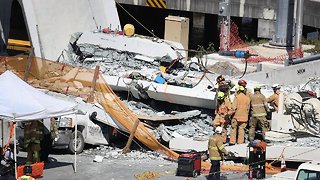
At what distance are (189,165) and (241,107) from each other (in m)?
1.92

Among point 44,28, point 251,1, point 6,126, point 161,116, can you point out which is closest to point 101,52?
point 44,28

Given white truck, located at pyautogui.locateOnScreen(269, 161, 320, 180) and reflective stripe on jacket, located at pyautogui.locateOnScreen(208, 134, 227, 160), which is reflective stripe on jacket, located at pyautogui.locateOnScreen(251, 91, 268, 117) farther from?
white truck, located at pyautogui.locateOnScreen(269, 161, 320, 180)

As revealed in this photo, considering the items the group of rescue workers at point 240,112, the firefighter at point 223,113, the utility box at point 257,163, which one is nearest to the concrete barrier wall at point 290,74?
the group of rescue workers at point 240,112

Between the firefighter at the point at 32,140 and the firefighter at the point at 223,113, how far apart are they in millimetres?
3531

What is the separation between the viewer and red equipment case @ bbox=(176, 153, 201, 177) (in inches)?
637

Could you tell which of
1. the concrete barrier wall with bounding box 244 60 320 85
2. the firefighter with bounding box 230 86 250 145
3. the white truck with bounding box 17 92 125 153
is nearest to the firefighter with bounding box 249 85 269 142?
the firefighter with bounding box 230 86 250 145

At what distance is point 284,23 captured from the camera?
85.3 ft

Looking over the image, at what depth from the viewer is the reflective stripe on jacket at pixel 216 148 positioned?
15570mm

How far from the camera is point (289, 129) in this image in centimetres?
1766

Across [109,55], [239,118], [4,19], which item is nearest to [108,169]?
[239,118]

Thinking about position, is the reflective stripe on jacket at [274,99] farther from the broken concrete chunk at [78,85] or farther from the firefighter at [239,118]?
the broken concrete chunk at [78,85]

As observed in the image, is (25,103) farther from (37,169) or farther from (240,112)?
(240,112)

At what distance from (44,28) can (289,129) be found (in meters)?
7.66

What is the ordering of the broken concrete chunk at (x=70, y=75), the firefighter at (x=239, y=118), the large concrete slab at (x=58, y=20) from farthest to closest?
the large concrete slab at (x=58, y=20)
the broken concrete chunk at (x=70, y=75)
the firefighter at (x=239, y=118)
